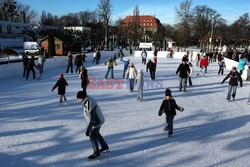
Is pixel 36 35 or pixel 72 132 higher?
pixel 36 35

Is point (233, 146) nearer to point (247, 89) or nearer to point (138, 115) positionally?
point (138, 115)

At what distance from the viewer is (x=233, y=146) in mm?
5762

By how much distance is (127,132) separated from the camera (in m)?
6.46

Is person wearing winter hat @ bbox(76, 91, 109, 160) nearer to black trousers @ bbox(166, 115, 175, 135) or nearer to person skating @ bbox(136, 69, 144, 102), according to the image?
black trousers @ bbox(166, 115, 175, 135)

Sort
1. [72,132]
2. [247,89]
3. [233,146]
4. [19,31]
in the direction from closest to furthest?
[233,146] < [72,132] < [247,89] < [19,31]

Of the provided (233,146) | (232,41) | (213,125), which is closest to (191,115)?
(213,125)

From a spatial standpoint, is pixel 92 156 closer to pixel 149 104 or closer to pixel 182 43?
pixel 149 104

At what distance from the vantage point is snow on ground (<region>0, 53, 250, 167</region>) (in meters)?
5.02

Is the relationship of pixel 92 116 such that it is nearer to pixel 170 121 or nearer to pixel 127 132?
pixel 127 132

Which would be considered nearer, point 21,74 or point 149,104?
point 149,104

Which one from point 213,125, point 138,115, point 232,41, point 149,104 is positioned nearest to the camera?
point 213,125

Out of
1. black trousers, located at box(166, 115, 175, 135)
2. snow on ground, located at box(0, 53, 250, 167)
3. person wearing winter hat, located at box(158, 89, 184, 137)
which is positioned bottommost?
snow on ground, located at box(0, 53, 250, 167)

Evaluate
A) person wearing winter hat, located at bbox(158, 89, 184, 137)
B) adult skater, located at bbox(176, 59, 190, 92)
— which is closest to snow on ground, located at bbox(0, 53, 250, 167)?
person wearing winter hat, located at bbox(158, 89, 184, 137)

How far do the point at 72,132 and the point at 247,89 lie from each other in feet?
30.9
